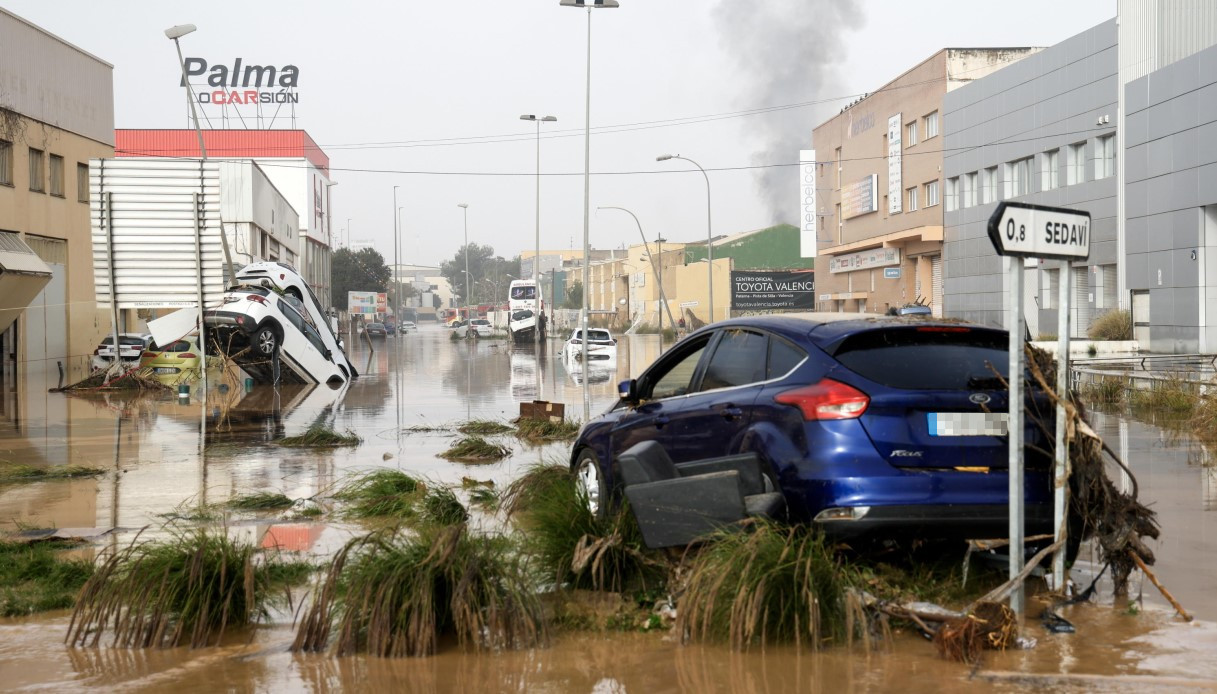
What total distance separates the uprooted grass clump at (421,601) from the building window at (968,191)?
48427 mm

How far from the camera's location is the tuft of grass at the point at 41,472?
11320 mm

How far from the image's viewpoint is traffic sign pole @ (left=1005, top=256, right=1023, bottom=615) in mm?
5250

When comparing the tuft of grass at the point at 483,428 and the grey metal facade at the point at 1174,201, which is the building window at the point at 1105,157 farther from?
the tuft of grass at the point at 483,428

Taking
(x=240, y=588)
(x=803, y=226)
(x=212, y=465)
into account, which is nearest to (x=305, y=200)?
(x=803, y=226)

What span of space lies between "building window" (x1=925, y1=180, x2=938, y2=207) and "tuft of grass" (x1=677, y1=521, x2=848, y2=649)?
51.6 meters

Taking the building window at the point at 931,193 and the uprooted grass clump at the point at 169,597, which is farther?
the building window at the point at 931,193

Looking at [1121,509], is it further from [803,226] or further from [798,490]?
[803,226]

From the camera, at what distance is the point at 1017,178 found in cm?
4781

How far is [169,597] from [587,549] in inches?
78.1

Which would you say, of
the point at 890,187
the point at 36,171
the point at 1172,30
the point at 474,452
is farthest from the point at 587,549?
the point at 890,187

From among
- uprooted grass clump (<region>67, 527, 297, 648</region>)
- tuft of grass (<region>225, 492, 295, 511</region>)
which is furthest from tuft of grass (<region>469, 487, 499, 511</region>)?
uprooted grass clump (<region>67, 527, 297, 648</region>)

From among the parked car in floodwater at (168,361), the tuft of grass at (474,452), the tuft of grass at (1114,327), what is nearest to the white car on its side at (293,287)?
the parked car in floodwater at (168,361)

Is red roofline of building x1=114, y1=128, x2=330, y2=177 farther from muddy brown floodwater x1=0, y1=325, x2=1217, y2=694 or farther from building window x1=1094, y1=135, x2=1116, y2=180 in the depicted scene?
muddy brown floodwater x1=0, y1=325, x2=1217, y2=694

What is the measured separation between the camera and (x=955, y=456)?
5.75 meters
